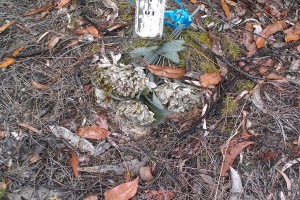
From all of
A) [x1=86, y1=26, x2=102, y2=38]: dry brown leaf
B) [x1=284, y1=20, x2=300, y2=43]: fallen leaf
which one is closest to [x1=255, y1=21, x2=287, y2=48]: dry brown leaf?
[x1=284, y1=20, x2=300, y2=43]: fallen leaf

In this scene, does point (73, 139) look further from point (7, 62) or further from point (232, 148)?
point (232, 148)

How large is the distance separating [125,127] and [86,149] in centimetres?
23

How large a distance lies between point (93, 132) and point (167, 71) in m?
0.50

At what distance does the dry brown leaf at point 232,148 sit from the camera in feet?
5.79

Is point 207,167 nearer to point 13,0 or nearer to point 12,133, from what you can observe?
point 12,133

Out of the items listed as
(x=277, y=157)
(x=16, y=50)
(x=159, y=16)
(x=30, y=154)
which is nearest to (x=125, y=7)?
(x=159, y=16)

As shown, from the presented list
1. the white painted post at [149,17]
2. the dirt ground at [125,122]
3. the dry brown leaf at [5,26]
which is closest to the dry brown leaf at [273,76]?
the dirt ground at [125,122]

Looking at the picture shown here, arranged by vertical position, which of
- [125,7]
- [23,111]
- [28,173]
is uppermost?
[125,7]

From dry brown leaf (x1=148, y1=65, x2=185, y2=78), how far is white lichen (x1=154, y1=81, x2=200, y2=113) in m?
0.06

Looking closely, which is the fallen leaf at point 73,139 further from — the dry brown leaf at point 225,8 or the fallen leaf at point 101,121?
the dry brown leaf at point 225,8

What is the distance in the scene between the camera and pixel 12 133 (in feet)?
6.09

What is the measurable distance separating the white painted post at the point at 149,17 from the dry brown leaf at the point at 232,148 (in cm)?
67

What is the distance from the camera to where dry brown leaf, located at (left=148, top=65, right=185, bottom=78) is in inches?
76.4

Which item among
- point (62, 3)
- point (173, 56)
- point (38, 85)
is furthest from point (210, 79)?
point (62, 3)
